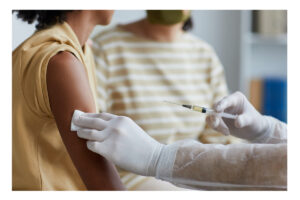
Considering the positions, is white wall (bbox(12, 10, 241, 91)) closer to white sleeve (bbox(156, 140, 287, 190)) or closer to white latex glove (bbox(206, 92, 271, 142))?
white latex glove (bbox(206, 92, 271, 142))

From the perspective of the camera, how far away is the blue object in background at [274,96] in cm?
246

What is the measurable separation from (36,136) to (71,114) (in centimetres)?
14

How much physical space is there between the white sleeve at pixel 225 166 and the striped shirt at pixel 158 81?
73 centimetres

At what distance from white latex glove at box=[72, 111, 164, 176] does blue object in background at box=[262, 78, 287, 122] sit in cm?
185

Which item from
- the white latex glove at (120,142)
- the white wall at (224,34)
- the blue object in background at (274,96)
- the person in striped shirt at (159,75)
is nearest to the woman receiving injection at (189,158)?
the white latex glove at (120,142)

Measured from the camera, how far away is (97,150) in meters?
0.77

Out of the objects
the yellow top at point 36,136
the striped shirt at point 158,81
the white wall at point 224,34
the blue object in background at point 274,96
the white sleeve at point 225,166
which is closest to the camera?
the white sleeve at point 225,166

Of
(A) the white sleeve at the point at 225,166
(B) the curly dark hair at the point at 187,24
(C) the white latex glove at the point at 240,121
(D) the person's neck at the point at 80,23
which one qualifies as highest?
(B) the curly dark hair at the point at 187,24

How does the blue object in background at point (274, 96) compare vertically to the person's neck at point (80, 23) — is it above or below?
below

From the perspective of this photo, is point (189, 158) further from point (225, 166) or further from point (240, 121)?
point (240, 121)

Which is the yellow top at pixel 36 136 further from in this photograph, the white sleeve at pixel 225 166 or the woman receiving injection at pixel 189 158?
the white sleeve at pixel 225 166
